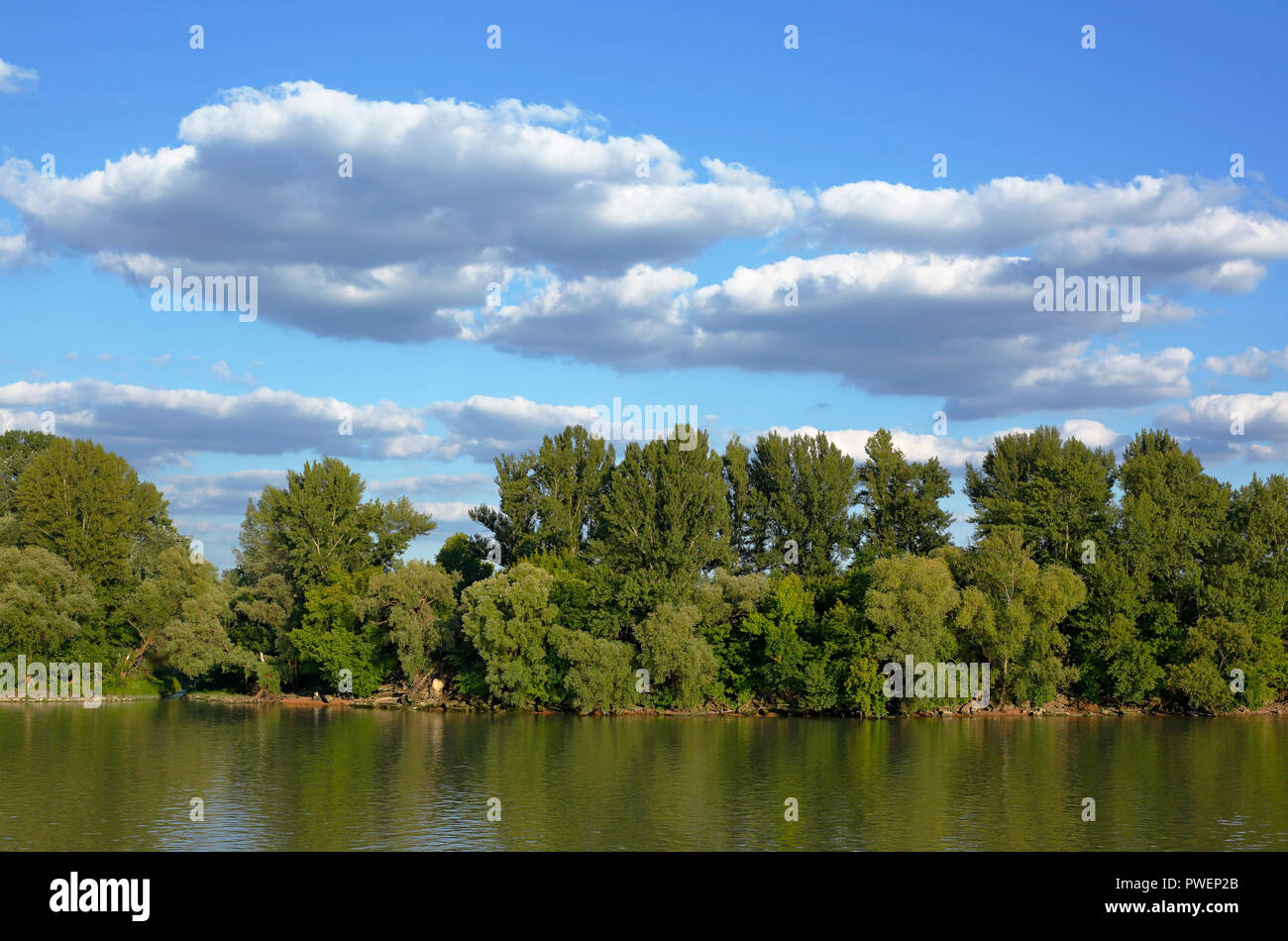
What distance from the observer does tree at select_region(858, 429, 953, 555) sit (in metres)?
90.0

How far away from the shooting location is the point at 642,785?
4094cm

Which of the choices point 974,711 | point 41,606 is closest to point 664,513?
point 974,711

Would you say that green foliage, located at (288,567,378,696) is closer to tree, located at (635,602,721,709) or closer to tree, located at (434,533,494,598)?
tree, located at (434,533,494,598)

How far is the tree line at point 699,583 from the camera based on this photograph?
234ft

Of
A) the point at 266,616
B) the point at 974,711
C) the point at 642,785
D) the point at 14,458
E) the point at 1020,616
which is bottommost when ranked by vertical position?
the point at 974,711

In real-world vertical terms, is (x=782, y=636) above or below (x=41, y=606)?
below

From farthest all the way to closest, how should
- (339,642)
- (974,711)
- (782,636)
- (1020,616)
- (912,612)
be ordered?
(339,642), (974,711), (782,636), (1020,616), (912,612)

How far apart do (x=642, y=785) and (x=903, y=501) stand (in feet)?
Result: 182

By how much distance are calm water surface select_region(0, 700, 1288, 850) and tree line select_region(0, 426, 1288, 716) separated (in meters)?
6.96

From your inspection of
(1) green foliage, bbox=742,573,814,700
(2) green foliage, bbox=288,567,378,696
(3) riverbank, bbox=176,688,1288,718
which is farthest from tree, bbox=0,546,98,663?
(1) green foliage, bbox=742,573,814,700

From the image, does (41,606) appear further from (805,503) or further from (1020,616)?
(1020,616)

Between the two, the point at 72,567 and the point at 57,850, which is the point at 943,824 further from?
the point at 72,567
